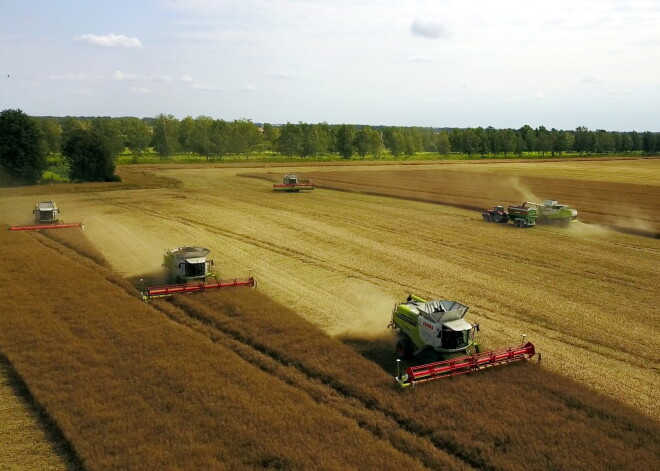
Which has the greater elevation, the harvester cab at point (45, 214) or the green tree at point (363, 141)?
the green tree at point (363, 141)

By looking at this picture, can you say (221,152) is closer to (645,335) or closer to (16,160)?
(16,160)

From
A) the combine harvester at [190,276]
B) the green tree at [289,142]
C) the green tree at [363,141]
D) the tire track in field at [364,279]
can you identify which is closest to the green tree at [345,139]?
the green tree at [363,141]

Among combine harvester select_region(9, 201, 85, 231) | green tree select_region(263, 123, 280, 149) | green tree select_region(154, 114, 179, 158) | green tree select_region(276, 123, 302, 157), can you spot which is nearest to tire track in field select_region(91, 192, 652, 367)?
combine harvester select_region(9, 201, 85, 231)

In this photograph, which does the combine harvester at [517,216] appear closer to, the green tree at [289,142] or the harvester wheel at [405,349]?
the harvester wheel at [405,349]

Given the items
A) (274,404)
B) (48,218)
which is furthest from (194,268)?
(48,218)

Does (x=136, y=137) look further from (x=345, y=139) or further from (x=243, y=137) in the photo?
(x=345, y=139)

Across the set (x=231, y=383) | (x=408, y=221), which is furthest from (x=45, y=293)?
(x=408, y=221)
